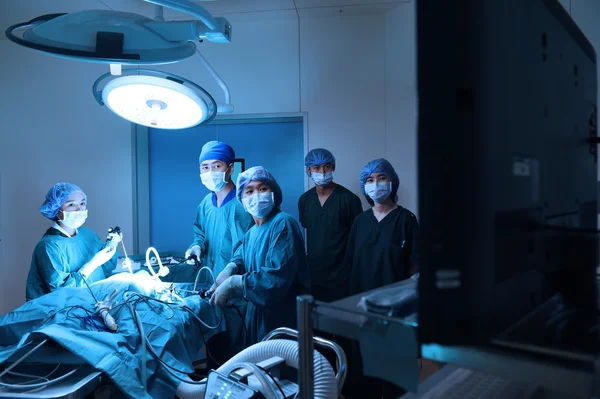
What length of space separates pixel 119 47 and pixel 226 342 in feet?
4.99

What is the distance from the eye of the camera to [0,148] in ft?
10.1

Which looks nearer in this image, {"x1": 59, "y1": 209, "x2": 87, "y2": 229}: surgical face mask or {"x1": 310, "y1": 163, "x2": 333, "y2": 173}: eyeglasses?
{"x1": 59, "y1": 209, "x2": 87, "y2": 229}: surgical face mask

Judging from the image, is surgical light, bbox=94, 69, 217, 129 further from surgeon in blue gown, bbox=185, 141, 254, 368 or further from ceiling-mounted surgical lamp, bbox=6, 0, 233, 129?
surgeon in blue gown, bbox=185, 141, 254, 368

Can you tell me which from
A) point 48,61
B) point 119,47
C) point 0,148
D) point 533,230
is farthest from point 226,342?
point 48,61

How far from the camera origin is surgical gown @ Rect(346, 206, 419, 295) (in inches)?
83.0

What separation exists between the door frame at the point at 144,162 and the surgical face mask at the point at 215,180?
80 centimetres

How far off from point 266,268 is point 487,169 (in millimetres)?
1444

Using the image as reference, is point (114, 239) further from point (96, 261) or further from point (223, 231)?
point (223, 231)

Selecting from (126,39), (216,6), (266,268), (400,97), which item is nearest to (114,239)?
(266,268)

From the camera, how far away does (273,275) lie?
173 centimetres

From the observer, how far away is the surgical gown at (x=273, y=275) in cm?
173

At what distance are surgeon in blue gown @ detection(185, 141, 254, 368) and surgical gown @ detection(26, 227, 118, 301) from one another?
582 millimetres

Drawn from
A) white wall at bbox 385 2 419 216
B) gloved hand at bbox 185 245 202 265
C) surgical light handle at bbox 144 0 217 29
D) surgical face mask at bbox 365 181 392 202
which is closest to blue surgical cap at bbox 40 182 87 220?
gloved hand at bbox 185 245 202 265

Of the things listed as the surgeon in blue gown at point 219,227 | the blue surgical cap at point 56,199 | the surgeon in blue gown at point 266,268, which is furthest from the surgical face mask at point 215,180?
the blue surgical cap at point 56,199
